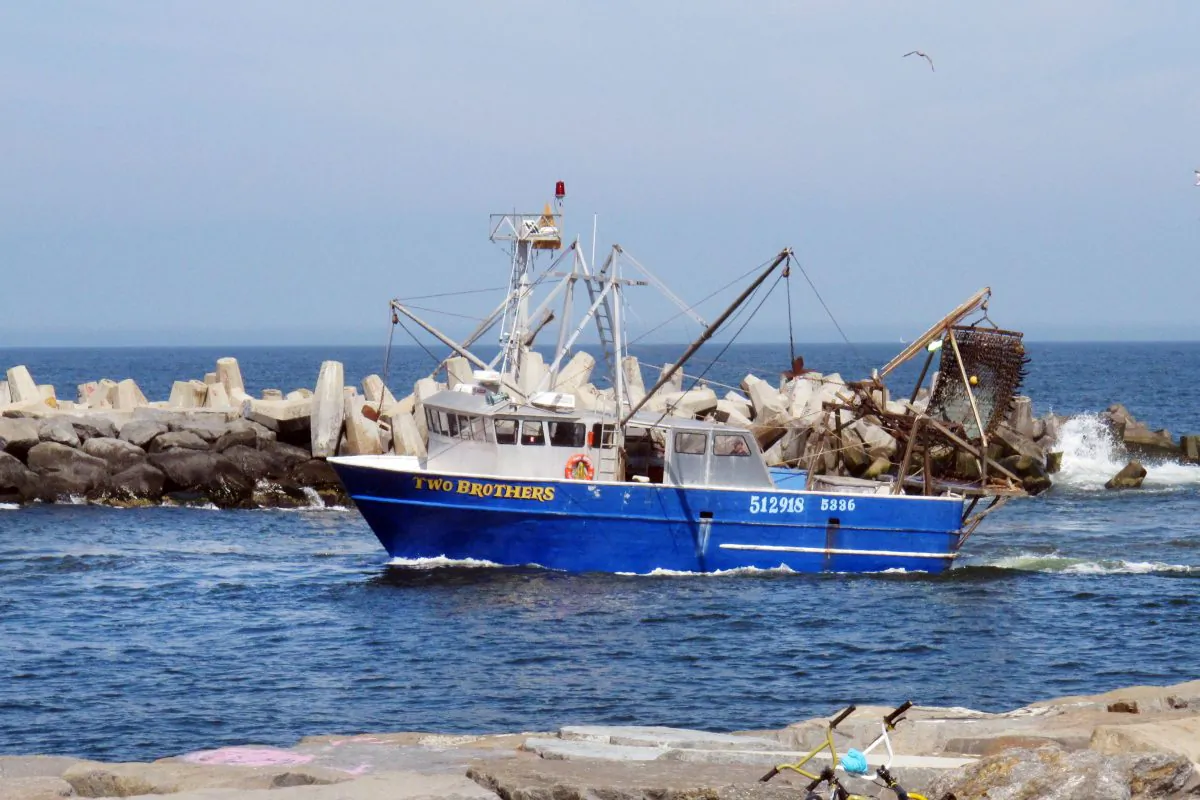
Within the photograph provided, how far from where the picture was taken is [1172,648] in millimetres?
21109

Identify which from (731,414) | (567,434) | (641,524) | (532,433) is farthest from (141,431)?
(641,524)

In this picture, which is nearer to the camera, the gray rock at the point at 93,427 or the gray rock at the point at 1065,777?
the gray rock at the point at 1065,777

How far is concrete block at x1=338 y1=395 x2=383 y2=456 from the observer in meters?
35.6

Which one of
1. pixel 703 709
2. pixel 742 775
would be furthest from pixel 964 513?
pixel 742 775

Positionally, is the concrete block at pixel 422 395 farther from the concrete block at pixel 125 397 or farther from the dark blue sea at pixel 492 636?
the concrete block at pixel 125 397

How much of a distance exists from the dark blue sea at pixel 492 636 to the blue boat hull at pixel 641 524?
45 centimetres

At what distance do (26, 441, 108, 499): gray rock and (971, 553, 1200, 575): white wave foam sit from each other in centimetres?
2046

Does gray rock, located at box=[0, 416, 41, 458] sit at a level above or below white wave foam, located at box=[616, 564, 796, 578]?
above

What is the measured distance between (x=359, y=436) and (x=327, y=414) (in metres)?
0.93

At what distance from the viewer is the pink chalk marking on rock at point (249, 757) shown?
472 inches

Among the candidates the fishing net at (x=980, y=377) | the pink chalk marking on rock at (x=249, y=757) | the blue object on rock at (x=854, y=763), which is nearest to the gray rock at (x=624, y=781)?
the blue object on rock at (x=854, y=763)

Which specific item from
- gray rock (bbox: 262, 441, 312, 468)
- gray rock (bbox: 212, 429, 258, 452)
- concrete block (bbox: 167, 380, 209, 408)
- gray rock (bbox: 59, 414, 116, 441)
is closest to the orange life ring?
gray rock (bbox: 262, 441, 312, 468)

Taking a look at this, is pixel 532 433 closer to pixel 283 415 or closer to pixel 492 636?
pixel 492 636

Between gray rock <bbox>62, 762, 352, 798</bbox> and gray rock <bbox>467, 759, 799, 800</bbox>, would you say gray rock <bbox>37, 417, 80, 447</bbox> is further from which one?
gray rock <bbox>467, 759, 799, 800</bbox>
